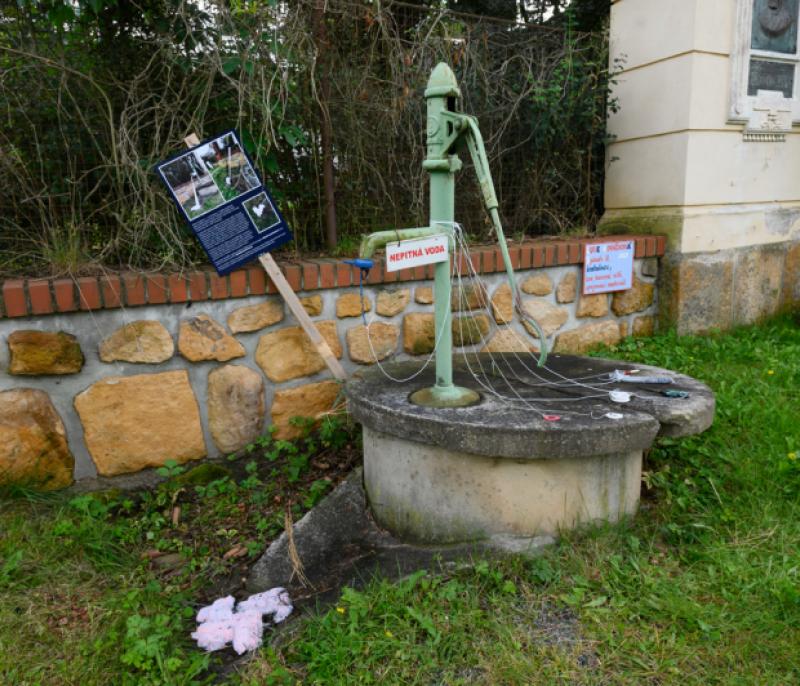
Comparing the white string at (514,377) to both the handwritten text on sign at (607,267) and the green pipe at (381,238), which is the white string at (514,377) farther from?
the handwritten text on sign at (607,267)

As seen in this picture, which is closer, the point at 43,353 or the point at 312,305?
the point at 43,353

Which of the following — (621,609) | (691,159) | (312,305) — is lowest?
(621,609)

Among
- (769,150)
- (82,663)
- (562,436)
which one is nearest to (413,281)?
(562,436)

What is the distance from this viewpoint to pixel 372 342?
3.02 metres

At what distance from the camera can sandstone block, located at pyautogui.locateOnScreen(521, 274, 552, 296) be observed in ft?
11.2

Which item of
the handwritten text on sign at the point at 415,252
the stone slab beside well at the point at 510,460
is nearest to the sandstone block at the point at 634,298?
the stone slab beside well at the point at 510,460

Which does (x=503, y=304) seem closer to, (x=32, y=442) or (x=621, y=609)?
(x=621, y=609)

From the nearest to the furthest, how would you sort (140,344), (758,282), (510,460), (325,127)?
(510,460) → (140,344) → (325,127) → (758,282)

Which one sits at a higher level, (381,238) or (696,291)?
(381,238)

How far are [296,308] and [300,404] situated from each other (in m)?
0.48

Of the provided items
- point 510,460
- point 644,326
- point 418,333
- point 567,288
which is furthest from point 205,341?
point 644,326

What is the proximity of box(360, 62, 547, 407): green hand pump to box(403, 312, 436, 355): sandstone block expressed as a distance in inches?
34.4

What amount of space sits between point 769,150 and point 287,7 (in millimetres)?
3028

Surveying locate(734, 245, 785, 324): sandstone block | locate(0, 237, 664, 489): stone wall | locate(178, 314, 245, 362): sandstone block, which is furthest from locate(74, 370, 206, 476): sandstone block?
locate(734, 245, 785, 324): sandstone block
